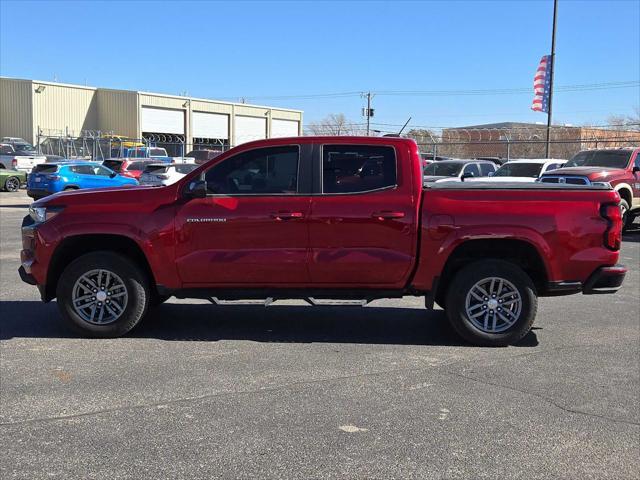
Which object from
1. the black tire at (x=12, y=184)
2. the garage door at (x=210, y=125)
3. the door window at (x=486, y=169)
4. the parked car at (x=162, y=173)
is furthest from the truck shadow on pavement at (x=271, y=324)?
the garage door at (x=210, y=125)

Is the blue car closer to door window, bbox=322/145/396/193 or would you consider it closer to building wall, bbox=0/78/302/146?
door window, bbox=322/145/396/193

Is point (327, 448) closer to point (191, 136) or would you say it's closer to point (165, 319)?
point (165, 319)

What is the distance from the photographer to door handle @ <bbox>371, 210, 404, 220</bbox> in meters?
6.02

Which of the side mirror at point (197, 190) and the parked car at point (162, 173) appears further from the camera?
the parked car at point (162, 173)

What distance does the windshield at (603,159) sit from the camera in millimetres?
16125

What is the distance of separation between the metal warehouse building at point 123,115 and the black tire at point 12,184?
24160 mm

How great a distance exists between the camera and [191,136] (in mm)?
64938

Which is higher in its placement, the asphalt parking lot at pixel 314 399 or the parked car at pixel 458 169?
the parked car at pixel 458 169

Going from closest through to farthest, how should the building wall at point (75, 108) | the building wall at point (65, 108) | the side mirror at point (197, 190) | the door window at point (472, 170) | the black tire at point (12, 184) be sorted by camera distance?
the side mirror at point (197, 190)
the door window at point (472, 170)
the black tire at point (12, 184)
the building wall at point (75, 108)
the building wall at point (65, 108)

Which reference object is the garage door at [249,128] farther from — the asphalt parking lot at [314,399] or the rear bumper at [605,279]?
the rear bumper at [605,279]

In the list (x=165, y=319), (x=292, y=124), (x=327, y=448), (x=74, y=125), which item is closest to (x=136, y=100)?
(x=74, y=125)

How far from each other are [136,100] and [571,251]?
5717 cm

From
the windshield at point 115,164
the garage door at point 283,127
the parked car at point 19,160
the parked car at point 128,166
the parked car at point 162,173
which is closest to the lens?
the parked car at point 162,173

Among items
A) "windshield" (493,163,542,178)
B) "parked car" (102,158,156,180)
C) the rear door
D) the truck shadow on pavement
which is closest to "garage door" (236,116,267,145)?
"parked car" (102,158,156,180)
